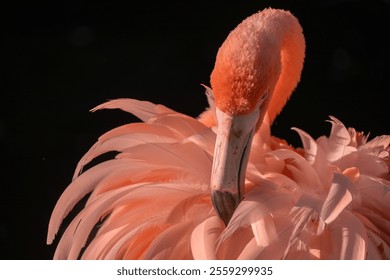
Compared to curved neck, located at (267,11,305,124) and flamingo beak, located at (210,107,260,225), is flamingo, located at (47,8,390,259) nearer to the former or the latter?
flamingo beak, located at (210,107,260,225)

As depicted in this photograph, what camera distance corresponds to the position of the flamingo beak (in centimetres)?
172

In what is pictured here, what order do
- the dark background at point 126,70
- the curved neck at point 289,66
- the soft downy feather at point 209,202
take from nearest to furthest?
1. the soft downy feather at point 209,202
2. the curved neck at point 289,66
3. the dark background at point 126,70

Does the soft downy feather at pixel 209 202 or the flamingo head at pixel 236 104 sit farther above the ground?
the flamingo head at pixel 236 104

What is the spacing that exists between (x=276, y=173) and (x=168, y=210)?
0.90 ft

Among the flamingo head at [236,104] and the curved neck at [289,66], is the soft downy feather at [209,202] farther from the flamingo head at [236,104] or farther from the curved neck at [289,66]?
the curved neck at [289,66]

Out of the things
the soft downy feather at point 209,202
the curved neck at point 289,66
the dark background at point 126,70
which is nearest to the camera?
the soft downy feather at point 209,202

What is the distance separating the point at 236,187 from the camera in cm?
174

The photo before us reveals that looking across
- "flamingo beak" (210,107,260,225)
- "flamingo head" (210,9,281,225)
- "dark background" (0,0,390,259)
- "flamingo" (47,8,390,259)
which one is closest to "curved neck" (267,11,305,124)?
"flamingo" (47,8,390,259)

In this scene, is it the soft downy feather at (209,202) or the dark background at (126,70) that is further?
the dark background at (126,70)

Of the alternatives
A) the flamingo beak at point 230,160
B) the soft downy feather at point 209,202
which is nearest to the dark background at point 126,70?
the soft downy feather at point 209,202

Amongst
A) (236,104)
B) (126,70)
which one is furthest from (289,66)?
(126,70)

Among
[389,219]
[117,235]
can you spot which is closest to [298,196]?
[389,219]

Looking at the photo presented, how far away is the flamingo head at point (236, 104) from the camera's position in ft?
5.69
